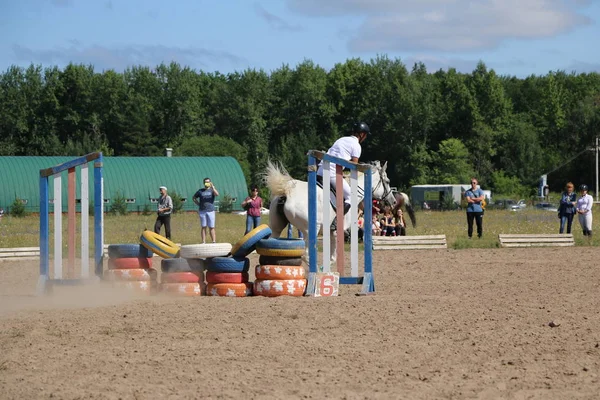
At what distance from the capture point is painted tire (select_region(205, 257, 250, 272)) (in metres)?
11.2

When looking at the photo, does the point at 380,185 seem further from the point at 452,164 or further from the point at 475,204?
the point at 452,164

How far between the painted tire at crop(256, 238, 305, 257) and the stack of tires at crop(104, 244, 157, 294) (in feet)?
5.13

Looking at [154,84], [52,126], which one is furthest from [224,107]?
[52,126]

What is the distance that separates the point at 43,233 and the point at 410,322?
5384 millimetres

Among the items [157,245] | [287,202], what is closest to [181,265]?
[157,245]

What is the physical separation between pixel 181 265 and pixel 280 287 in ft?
4.23

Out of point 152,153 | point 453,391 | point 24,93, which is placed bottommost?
point 453,391

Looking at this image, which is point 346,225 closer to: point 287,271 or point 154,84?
point 287,271

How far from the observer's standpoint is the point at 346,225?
45.2 ft

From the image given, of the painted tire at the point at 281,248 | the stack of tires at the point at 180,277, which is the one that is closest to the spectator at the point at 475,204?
the painted tire at the point at 281,248

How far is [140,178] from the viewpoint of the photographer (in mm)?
57938

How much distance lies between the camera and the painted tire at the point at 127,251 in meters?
11.4

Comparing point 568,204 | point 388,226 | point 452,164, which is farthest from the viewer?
point 452,164

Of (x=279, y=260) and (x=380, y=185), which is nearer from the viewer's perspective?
(x=279, y=260)
